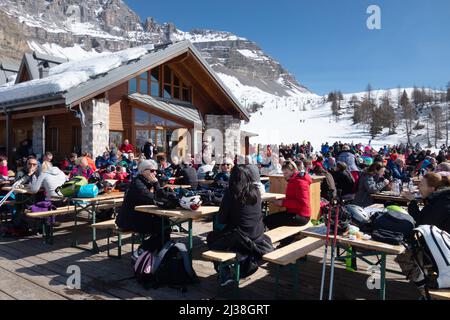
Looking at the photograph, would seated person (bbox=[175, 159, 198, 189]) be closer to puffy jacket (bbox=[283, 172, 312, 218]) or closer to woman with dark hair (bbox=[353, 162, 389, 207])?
puffy jacket (bbox=[283, 172, 312, 218])

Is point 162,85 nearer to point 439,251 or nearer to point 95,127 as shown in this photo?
point 95,127

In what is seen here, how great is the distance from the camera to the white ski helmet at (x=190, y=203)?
452 centimetres

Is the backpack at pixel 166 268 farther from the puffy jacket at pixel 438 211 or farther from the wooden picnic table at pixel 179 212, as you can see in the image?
the puffy jacket at pixel 438 211

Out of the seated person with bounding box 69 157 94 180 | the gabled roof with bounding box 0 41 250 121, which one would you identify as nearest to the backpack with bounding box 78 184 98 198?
the seated person with bounding box 69 157 94 180

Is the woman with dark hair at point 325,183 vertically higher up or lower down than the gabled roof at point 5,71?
lower down

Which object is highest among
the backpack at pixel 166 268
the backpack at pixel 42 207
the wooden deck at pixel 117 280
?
the backpack at pixel 42 207

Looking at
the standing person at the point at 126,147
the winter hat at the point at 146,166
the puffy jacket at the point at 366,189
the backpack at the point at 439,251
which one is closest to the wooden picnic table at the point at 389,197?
the puffy jacket at the point at 366,189

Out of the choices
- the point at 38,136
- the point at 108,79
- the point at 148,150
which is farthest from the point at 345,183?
the point at 38,136

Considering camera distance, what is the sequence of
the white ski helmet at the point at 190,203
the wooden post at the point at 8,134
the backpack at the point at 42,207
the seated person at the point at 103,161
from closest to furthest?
1. the white ski helmet at the point at 190,203
2. the backpack at the point at 42,207
3. the seated person at the point at 103,161
4. the wooden post at the point at 8,134

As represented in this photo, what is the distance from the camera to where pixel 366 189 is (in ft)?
20.6

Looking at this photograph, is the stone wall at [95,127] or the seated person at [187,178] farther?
the stone wall at [95,127]

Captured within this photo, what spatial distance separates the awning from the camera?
1325 centimetres

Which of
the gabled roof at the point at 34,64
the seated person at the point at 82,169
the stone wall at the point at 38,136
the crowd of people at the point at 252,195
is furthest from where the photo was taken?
the gabled roof at the point at 34,64

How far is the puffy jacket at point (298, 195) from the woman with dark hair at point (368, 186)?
1758 mm
